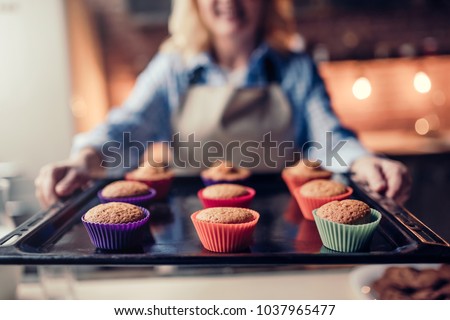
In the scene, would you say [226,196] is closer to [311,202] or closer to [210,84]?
[311,202]

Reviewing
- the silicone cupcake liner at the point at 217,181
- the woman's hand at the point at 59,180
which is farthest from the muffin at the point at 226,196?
the woman's hand at the point at 59,180

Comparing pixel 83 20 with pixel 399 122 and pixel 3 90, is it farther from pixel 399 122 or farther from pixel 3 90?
pixel 399 122

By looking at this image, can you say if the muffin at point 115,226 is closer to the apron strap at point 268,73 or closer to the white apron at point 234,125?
the white apron at point 234,125

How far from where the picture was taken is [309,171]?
150cm

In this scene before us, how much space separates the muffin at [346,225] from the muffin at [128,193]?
51cm

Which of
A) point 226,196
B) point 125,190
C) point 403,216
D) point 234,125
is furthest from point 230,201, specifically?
point 234,125

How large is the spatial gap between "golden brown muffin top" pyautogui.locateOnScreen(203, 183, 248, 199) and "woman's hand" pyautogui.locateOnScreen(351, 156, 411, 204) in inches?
14.6

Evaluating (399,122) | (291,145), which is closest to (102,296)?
(291,145)

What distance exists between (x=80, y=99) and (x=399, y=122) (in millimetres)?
2497

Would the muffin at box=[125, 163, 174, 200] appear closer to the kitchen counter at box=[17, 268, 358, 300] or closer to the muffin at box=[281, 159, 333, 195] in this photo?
the kitchen counter at box=[17, 268, 358, 300]

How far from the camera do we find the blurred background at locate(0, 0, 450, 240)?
274 centimetres

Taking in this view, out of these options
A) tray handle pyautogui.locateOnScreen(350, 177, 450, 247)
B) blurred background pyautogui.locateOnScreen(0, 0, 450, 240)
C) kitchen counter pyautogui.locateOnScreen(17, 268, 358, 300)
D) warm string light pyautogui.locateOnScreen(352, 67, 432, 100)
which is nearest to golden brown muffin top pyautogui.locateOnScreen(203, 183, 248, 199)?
kitchen counter pyautogui.locateOnScreen(17, 268, 358, 300)

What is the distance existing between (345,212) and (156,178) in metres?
0.64

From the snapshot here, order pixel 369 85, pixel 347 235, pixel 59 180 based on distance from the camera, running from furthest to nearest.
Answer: pixel 369 85 → pixel 59 180 → pixel 347 235
